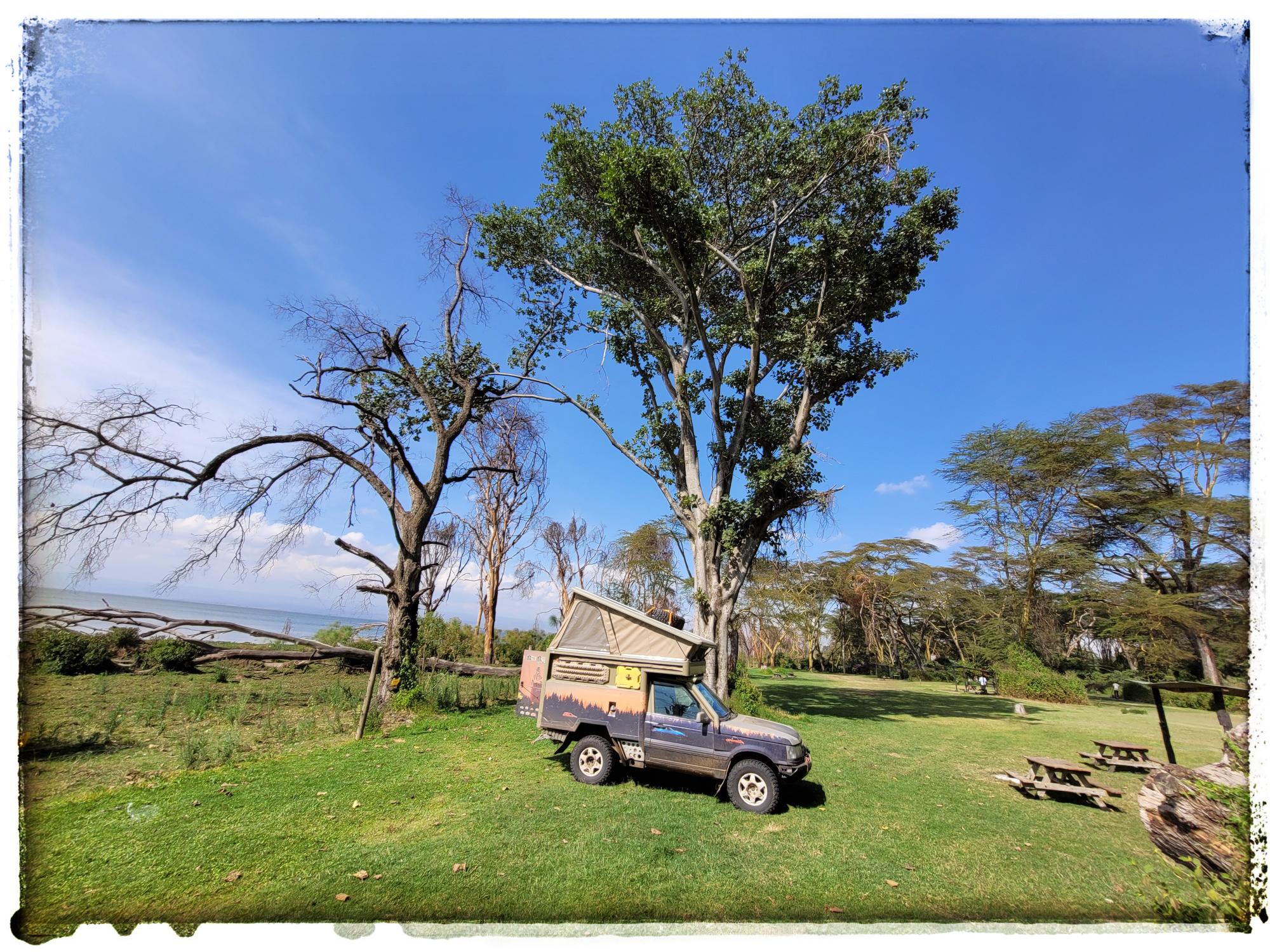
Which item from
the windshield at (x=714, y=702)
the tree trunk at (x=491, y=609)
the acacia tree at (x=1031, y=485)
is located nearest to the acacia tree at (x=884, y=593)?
the acacia tree at (x=1031, y=485)

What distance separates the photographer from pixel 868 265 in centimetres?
1367

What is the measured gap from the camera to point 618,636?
6957mm

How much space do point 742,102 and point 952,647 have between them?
44.1m

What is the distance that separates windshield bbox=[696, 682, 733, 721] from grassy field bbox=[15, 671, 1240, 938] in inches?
40.2

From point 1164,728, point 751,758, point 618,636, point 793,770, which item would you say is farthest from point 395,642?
point 1164,728

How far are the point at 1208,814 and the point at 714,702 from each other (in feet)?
14.7

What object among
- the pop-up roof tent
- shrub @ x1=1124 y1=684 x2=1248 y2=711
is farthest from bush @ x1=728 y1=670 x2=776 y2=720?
shrub @ x1=1124 y1=684 x2=1248 y2=711

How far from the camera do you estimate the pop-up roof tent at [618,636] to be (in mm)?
6766

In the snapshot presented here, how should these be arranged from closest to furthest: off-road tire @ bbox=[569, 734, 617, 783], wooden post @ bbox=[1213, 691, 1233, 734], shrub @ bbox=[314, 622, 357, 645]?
1. wooden post @ bbox=[1213, 691, 1233, 734]
2. off-road tire @ bbox=[569, 734, 617, 783]
3. shrub @ bbox=[314, 622, 357, 645]

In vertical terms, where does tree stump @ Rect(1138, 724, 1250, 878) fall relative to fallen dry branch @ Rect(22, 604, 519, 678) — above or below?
above

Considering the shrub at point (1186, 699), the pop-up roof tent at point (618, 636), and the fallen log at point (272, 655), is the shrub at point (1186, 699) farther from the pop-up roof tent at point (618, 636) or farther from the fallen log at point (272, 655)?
the fallen log at point (272, 655)

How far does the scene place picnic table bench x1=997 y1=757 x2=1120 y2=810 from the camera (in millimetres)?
6703

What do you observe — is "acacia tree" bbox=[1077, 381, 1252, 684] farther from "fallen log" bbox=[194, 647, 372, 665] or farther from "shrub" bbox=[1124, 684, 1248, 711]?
"fallen log" bbox=[194, 647, 372, 665]

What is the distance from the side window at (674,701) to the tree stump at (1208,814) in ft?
13.8
